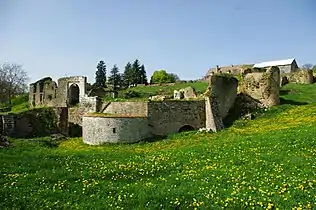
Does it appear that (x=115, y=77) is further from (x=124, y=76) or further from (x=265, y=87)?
(x=265, y=87)

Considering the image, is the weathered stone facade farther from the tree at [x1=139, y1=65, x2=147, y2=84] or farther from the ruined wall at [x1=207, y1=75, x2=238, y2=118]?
the tree at [x1=139, y1=65, x2=147, y2=84]

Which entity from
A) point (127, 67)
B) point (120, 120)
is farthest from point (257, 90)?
point (127, 67)

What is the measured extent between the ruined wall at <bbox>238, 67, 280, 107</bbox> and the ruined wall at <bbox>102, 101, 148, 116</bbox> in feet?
44.9

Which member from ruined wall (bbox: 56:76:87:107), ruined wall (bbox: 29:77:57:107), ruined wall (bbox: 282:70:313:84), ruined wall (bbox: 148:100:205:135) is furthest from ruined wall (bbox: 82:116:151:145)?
ruined wall (bbox: 282:70:313:84)

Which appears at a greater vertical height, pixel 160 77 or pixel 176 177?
pixel 160 77

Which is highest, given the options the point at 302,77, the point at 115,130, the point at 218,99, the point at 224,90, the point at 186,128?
the point at 302,77

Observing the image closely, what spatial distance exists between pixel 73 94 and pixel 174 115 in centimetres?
2240

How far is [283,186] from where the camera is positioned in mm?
13344

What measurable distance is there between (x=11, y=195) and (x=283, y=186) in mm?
9615

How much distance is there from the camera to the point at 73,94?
51.9 m

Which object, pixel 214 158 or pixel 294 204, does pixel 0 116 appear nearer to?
pixel 214 158

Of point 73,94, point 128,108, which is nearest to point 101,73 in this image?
point 73,94

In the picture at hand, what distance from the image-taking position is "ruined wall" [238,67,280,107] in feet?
129

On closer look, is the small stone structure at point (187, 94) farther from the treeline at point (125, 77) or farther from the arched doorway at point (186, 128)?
the treeline at point (125, 77)
